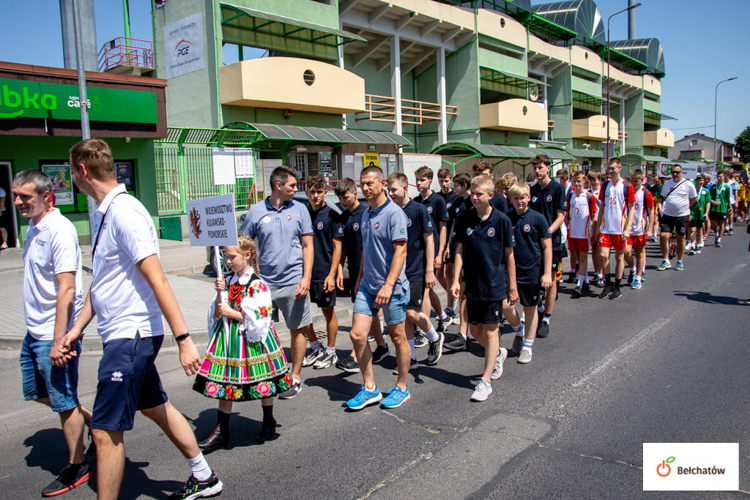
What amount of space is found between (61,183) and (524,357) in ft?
44.7

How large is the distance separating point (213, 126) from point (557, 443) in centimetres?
1861

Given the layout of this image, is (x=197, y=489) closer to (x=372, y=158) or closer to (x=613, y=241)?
(x=613, y=241)

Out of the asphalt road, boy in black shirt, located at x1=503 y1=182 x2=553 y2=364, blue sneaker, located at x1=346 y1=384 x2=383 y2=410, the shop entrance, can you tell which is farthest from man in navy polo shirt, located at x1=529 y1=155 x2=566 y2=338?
A: the shop entrance

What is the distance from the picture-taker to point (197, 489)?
3072mm

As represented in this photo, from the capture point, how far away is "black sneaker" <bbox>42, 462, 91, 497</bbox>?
10.6 feet

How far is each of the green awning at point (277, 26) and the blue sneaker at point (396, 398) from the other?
17.3m

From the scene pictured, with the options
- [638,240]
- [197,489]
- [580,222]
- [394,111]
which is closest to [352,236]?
[197,489]

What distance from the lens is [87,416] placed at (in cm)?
359

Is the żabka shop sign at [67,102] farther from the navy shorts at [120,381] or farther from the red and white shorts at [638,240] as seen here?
the red and white shorts at [638,240]

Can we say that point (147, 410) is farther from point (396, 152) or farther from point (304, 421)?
point (396, 152)

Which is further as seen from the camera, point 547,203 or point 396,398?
point 547,203

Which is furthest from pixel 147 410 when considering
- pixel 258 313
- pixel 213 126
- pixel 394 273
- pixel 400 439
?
pixel 213 126

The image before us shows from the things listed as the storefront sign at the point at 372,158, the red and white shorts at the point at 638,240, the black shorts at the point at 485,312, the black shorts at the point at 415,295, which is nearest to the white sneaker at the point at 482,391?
the black shorts at the point at 485,312

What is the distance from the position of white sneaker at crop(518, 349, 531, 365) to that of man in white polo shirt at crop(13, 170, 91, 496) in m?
3.94
